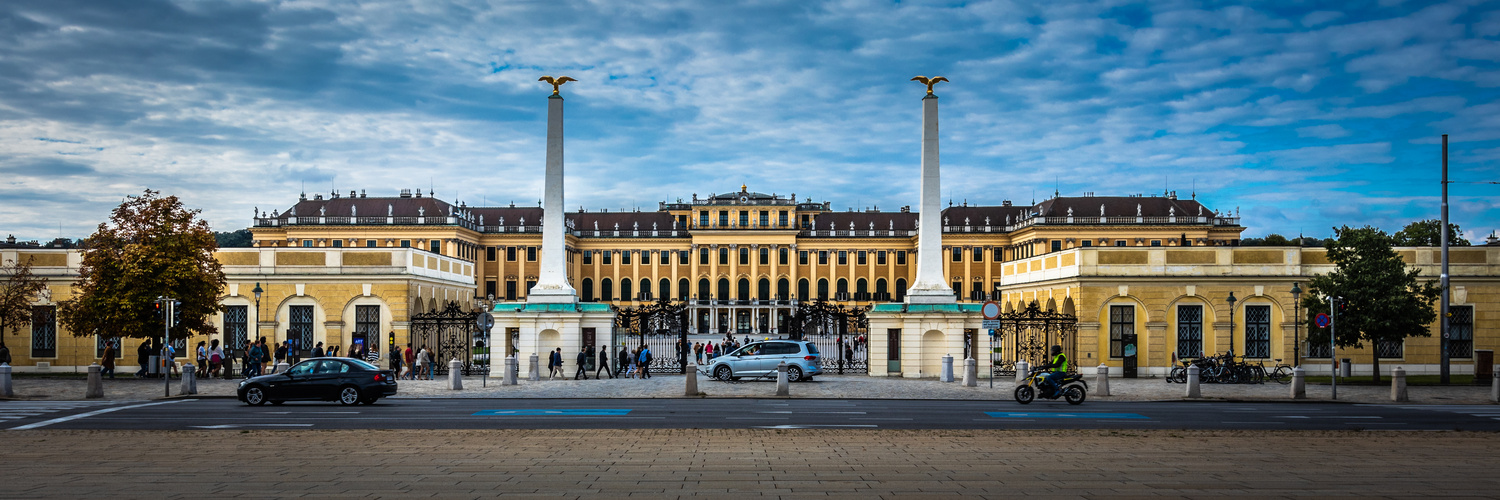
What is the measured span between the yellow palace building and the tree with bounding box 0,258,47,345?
38.2 inches

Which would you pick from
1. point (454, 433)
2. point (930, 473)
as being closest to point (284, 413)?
point (454, 433)

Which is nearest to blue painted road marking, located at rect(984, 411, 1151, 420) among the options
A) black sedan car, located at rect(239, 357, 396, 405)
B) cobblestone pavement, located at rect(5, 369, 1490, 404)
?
cobblestone pavement, located at rect(5, 369, 1490, 404)

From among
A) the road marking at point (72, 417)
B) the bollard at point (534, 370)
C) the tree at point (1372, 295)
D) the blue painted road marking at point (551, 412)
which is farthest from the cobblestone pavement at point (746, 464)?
the tree at point (1372, 295)

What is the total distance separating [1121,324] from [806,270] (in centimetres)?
7988

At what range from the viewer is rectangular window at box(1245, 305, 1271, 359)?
129 ft

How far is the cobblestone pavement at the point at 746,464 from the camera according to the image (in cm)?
1284

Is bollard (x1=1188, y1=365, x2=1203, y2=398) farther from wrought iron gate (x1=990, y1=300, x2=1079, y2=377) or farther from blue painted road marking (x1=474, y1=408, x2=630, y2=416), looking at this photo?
blue painted road marking (x1=474, y1=408, x2=630, y2=416)

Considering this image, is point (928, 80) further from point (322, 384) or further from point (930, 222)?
point (322, 384)

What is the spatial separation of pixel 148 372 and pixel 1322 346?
42.5 metres

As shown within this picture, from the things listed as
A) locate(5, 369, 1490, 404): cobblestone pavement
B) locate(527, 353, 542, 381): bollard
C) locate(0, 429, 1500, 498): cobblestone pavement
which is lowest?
locate(5, 369, 1490, 404): cobblestone pavement

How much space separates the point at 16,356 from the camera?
132 feet

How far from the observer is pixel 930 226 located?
38.4m

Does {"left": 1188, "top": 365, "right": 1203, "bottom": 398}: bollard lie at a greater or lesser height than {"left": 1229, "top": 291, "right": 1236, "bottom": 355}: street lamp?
lesser

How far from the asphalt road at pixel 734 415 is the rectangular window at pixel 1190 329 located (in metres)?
11.1
